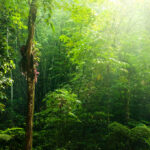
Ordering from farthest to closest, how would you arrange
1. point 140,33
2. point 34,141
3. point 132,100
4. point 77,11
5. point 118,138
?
point 132,100 < point 140,33 < point 34,141 < point 118,138 < point 77,11

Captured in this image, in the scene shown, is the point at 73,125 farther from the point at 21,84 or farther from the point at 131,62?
the point at 21,84

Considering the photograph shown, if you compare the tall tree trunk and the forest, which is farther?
the forest

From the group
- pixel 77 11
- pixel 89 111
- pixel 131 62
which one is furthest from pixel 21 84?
pixel 77 11

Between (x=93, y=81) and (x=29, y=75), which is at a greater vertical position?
(x=93, y=81)

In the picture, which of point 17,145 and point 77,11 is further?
point 17,145

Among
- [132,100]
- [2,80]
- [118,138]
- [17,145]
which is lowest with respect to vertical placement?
[17,145]

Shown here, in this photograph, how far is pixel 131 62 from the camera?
19.1ft

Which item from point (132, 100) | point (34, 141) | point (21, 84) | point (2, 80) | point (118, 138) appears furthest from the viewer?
point (21, 84)

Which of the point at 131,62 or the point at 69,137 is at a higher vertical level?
the point at 131,62

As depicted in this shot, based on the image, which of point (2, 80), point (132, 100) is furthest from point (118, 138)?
point (2, 80)

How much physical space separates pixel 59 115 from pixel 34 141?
174 centimetres

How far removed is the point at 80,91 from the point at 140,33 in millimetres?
3050

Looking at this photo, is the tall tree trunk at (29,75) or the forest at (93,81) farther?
the forest at (93,81)

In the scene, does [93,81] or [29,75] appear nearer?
[29,75]
